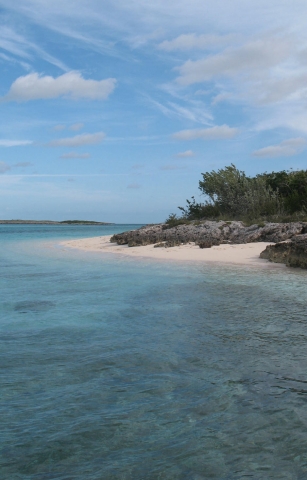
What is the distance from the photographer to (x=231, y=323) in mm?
7621

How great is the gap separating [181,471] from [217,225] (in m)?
26.1

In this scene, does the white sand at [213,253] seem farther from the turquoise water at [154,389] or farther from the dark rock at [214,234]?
the turquoise water at [154,389]

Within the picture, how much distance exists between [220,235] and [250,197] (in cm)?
1119

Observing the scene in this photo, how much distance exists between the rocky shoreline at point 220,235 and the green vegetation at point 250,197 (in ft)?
11.6

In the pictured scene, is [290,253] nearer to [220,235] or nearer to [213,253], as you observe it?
[213,253]

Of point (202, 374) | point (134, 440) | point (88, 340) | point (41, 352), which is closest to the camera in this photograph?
point (134, 440)

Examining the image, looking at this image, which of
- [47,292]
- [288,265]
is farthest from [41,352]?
[288,265]

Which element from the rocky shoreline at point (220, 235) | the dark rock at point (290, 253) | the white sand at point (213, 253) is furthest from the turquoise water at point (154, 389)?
the rocky shoreline at point (220, 235)

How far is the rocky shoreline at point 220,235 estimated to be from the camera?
2262 cm

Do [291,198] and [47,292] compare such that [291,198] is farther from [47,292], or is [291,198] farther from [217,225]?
[47,292]

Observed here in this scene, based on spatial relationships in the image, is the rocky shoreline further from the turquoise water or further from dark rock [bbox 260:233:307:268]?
the turquoise water

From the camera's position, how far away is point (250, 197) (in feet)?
122

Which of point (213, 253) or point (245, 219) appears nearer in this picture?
point (213, 253)

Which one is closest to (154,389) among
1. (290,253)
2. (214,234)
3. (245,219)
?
(290,253)
